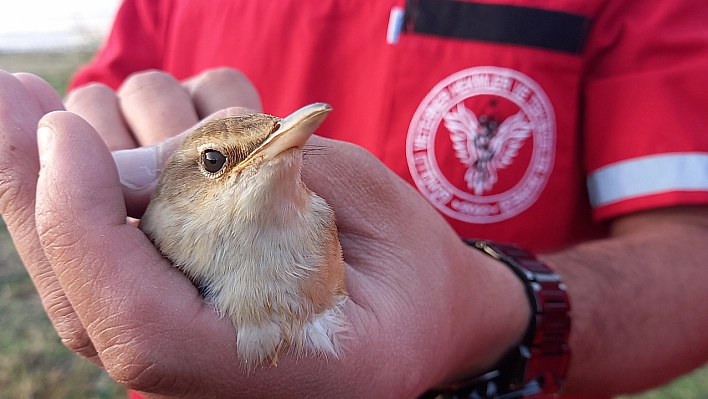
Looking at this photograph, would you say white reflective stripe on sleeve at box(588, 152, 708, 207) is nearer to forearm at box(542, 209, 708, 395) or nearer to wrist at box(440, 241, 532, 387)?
forearm at box(542, 209, 708, 395)

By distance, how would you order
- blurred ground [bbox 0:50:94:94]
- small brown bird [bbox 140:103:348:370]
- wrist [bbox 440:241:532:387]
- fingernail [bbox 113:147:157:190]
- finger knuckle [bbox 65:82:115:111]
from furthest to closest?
1. blurred ground [bbox 0:50:94:94]
2. finger knuckle [bbox 65:82:115:111]
3. wrist [bbox 440:241:532:387]
4. fingernail [bbox 113:147:157:190]
5. small brown bird [bbox 140:103:348:370]

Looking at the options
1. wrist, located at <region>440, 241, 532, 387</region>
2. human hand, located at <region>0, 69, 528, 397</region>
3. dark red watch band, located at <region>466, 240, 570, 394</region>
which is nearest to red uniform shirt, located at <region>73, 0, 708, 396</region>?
dark red watch band, located at <region>466, 240, 570, 394</region>

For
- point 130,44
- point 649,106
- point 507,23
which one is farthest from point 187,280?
point 130,44

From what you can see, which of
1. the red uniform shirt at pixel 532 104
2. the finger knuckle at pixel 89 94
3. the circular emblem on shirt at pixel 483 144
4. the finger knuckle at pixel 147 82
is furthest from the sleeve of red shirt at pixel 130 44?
the circular emblem on shirt at pixel 483 144

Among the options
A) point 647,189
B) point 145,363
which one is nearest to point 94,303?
point 145,363

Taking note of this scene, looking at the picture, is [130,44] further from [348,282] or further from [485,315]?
[485,315]

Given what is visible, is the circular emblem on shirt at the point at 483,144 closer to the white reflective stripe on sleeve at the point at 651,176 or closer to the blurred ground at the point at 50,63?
the white reflective stripe on sleeve at the point at 651,176
